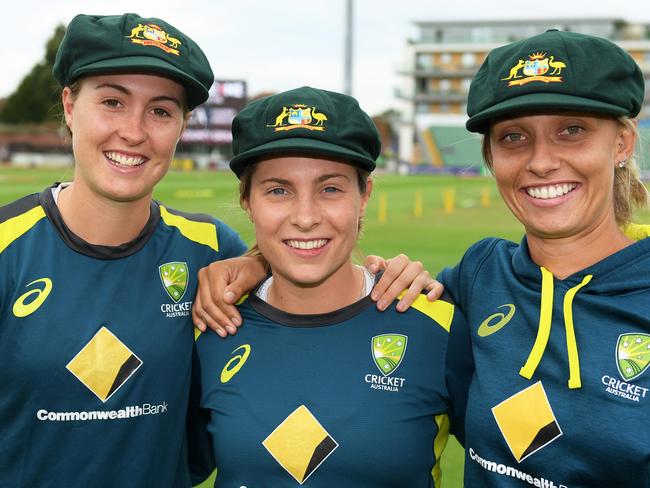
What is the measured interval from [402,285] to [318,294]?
1.04 feet

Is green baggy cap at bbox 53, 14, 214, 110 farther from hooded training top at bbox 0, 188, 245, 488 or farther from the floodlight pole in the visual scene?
the floodlight pole

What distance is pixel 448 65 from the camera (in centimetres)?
8000

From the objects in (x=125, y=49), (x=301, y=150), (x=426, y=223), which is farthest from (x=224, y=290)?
(x=426, y=223)

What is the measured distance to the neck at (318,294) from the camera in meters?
2.88

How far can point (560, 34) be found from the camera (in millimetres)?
2508

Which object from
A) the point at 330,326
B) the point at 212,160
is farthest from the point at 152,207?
the point at 212,160

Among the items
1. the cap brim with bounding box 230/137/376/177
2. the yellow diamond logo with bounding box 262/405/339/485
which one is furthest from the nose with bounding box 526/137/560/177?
the yellow diamond logo with bounding box 262/405/339/485

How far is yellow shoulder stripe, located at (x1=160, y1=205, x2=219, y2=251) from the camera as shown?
3372mm

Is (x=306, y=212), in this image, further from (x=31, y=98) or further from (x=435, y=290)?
(x=31, y=98)

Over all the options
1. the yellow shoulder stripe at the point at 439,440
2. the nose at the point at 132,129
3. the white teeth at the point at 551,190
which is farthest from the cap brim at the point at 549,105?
the nose at the point at 132,129

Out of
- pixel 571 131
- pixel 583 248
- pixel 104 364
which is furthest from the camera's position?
pixel 104 364

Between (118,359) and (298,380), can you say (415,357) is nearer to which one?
(298,380)

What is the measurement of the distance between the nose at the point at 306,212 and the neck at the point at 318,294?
0.81 ft

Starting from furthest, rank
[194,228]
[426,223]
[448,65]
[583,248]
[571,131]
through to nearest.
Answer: [448,65] → [426,223] → [194,228] → [583,248] → [571,131]
